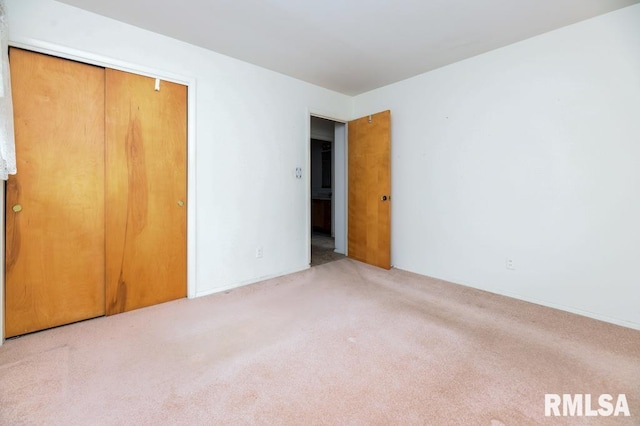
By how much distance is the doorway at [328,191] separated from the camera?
462 cm

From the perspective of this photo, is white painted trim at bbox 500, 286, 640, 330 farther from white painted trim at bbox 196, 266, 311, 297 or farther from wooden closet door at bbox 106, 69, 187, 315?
wooden closet door at bbox 106, 69, 187, 315

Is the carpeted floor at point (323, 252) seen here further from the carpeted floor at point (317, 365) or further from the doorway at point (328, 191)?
the carpeted floor at point (317, 365)

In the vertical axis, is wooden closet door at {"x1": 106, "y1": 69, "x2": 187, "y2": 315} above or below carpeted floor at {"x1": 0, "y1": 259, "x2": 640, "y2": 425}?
above

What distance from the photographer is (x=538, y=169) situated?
2.67 m

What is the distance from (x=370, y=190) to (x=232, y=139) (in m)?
1.95

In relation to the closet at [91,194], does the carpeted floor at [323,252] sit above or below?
below

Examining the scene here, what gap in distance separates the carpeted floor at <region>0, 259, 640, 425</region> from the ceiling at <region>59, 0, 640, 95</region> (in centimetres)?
249

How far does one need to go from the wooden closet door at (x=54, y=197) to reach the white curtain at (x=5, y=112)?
194 millimetres

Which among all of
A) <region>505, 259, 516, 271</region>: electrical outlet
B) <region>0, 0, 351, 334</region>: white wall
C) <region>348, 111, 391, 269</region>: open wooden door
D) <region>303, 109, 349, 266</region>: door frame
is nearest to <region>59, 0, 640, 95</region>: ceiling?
<region>0, 0, 351, 334</region>: white wall

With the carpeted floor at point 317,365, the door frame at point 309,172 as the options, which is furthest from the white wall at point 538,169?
the door frame at point 309,172

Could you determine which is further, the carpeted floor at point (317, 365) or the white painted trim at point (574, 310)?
the white painted trim at point (574, 310)

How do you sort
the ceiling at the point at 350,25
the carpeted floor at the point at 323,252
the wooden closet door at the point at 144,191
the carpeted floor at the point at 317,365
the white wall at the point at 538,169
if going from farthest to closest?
the carpeted floor at the point at 323,252 < the wooden closet door at the point at 144,191 < the white wall at the point at 538,169 < the ceiling at the point at 350,25 < the carpeted floor at the point at 317,365

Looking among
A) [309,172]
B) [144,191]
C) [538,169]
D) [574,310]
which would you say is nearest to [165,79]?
[144,191]

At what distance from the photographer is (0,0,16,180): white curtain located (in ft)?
5.81
